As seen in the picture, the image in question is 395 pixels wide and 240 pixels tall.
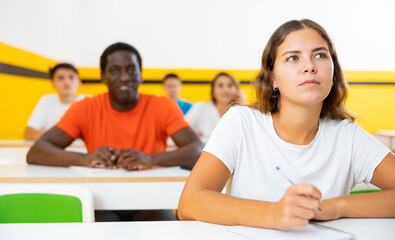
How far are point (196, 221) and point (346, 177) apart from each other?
1.78 ft

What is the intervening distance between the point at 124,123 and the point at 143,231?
1267 millimetres

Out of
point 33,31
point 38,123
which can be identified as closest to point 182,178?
point 38,123

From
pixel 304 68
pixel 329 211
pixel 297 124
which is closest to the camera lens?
pixel 329 211

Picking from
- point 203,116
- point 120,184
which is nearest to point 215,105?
point 203,116

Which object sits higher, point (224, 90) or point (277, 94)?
point (224, 90)

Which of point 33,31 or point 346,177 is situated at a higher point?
point 33,31

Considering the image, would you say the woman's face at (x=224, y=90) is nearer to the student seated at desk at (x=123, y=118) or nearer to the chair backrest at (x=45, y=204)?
the student seated at desk at (x=123, y=118)

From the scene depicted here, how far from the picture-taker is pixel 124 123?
82.9 inches

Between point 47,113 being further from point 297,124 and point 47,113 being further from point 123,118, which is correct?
point 297,124

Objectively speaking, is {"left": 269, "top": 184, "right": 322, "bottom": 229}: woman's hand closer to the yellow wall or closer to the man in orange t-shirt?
the man in orange t-shirt

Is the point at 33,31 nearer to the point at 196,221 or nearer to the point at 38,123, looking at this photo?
the point at 38,123

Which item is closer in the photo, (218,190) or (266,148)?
(218,190)

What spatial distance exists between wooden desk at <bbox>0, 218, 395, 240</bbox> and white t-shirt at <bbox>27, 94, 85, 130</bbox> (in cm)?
283

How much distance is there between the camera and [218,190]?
112cm
